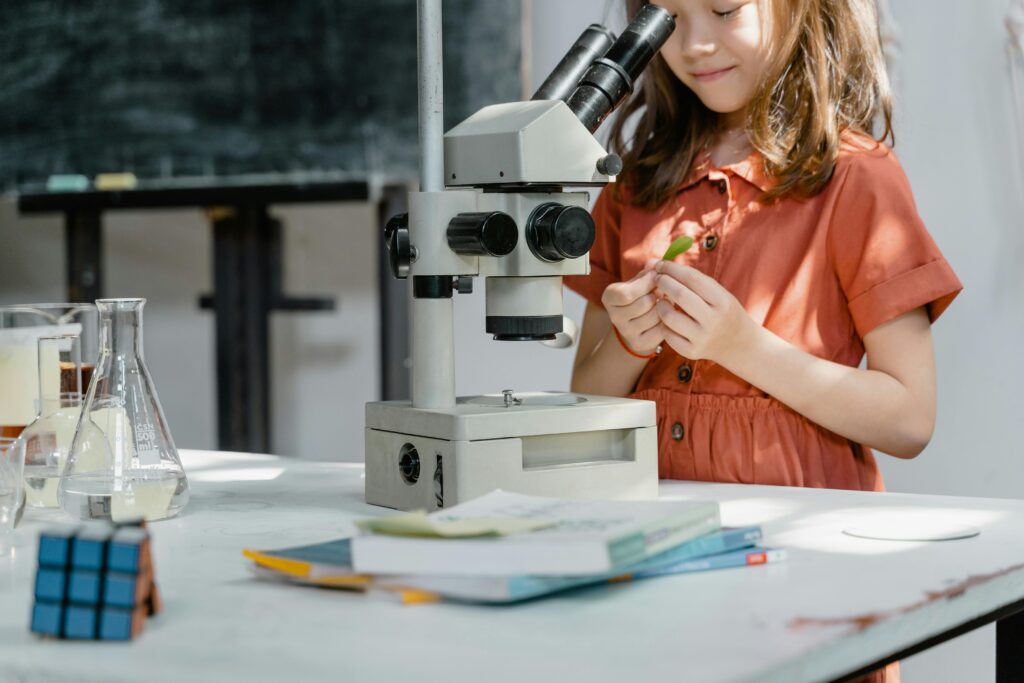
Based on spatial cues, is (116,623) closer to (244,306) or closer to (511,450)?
(511,450)

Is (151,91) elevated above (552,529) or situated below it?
above

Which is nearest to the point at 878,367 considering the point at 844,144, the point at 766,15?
the point at 844,144

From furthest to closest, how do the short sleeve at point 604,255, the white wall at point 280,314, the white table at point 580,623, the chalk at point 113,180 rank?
the white wall at point 280,314
the chalk at point 113,180
the short sleeve at point 604,255
the white table at point 580,623

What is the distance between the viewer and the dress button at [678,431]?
1527mm

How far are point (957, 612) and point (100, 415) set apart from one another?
28.1 inches

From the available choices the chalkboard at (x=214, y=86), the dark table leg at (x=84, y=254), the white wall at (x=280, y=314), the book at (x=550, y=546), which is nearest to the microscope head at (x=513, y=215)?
the book at (x=550, y=546)

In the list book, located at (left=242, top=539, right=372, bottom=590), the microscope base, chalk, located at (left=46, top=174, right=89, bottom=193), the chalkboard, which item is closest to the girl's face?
the microscope base

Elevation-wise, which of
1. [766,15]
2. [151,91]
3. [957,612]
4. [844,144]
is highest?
[151,91]

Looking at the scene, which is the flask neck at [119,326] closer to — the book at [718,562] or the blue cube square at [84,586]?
the blue cube square at [84,586]

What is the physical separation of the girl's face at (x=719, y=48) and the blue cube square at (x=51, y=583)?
3.55ft

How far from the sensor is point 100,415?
1074mm

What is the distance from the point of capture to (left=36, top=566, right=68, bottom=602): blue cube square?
0.71 m

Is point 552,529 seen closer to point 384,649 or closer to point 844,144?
point 384,649

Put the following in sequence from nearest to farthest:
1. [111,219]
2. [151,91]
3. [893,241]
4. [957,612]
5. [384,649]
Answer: [384,649], [957,612], [893,241], [151,91], [111,219]
